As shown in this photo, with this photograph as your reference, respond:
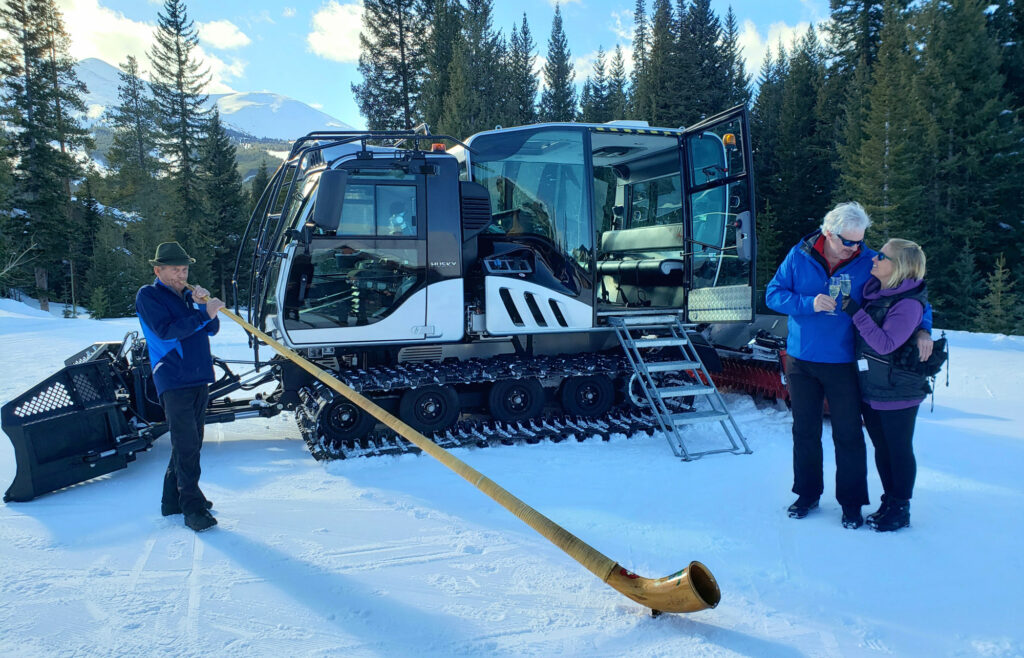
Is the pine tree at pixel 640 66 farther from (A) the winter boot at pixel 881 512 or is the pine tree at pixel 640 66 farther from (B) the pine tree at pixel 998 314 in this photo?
(A) the winter boot at pixel 881 512

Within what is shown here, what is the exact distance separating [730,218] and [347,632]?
5.25 meters

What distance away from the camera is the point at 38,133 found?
97.8 feet

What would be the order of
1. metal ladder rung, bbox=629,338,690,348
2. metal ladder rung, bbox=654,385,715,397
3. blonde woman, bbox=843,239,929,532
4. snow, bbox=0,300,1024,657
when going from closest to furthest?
snow, bbox=0,300,1024,657
blonde woman, bbox=843,239,929,532
metal ladder rung, bbox=654,385,715,397
metal ladder rung, bbox=629,338,690,348

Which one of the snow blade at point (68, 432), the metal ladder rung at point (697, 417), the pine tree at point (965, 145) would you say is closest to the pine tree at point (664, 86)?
the pine tree at point (965, 145)

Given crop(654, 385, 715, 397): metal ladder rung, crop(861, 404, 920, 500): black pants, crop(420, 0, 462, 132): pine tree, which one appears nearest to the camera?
crop(861, 404, 920, 500): black pants

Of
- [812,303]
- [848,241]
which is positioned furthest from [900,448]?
[848,241]

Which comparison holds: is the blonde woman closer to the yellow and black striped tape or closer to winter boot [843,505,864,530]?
winter boot [843,505,864,530]

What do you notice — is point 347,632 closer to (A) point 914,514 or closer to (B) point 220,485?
(B) point 220,485

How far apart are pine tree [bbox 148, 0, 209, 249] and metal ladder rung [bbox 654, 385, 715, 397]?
34925 millimetres

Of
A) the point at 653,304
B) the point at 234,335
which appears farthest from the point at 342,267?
the point at 234,335

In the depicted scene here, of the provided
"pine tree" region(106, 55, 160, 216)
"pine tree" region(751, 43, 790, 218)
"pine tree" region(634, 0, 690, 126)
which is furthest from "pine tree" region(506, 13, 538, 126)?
"pine tree" region(106, 55, 160, 216)

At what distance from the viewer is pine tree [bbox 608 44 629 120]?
4216 cm

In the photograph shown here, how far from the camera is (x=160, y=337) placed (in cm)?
354

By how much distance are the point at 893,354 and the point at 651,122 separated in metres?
31.6
